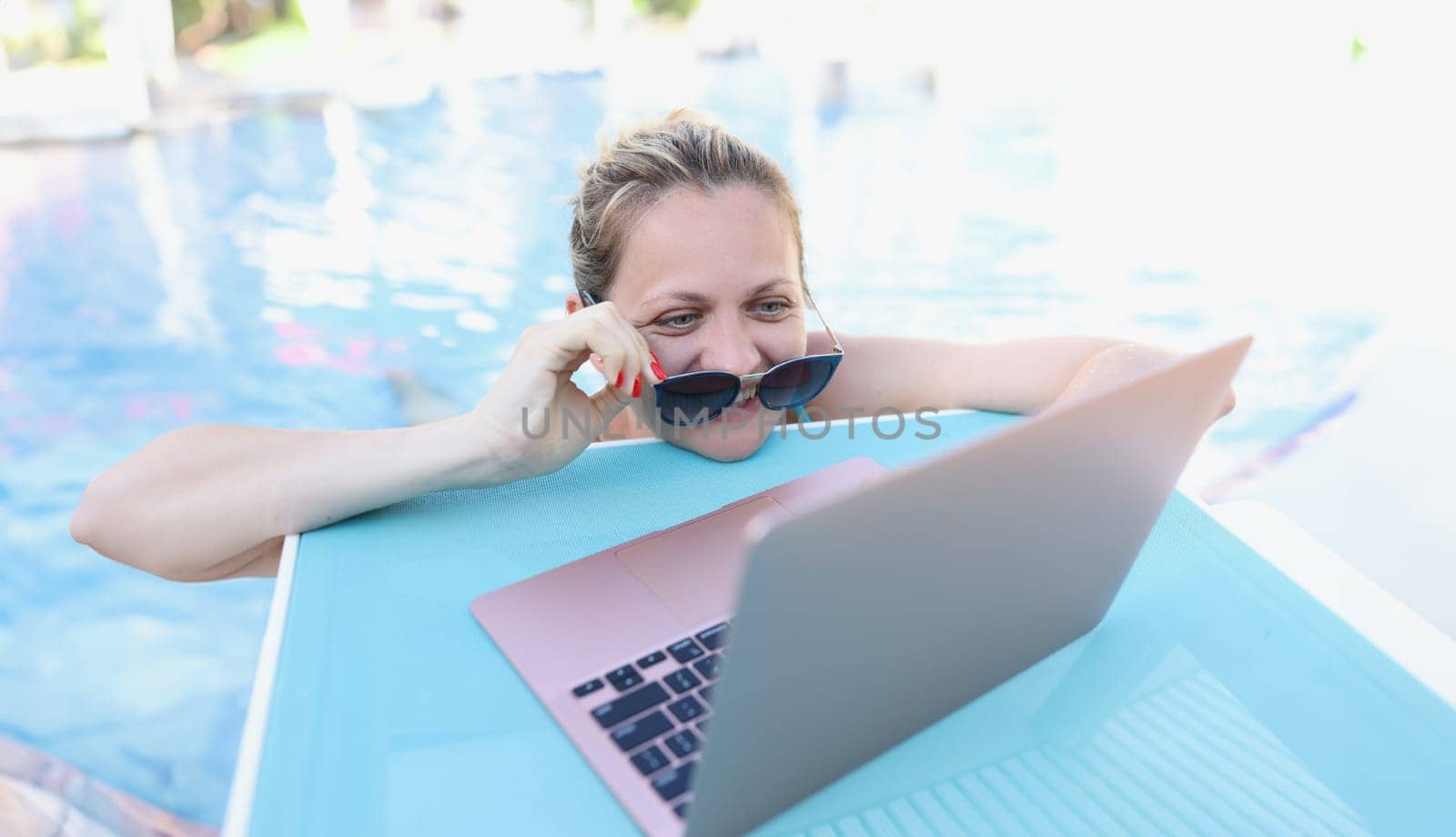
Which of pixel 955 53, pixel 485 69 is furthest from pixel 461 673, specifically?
pixel 955 53

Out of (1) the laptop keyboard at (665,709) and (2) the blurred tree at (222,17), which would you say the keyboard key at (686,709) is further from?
(2) the blurred tree at (222,17)

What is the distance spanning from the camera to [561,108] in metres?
6.87

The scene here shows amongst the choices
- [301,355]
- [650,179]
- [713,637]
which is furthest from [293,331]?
[713,637]

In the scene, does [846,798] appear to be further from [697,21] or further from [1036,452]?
[697,21]

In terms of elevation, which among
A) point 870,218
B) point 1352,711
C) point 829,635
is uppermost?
point 829,635

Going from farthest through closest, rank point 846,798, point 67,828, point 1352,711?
1. point 67,828
2. point 1352,711
3. point 846,798

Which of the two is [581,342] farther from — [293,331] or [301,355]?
[293,331]

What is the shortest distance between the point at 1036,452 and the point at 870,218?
5.41m

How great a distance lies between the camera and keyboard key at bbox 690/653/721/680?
850mm

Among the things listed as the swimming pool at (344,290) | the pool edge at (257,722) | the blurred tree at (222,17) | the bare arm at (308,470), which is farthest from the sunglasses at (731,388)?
the blurred tree at (222,17)

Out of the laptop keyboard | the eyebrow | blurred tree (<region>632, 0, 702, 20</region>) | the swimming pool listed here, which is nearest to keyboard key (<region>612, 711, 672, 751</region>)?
the laptop keyboard

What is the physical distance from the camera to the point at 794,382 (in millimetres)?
1379

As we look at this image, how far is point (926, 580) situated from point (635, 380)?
2.00ft

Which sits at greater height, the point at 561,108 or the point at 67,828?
the point at 561,108
